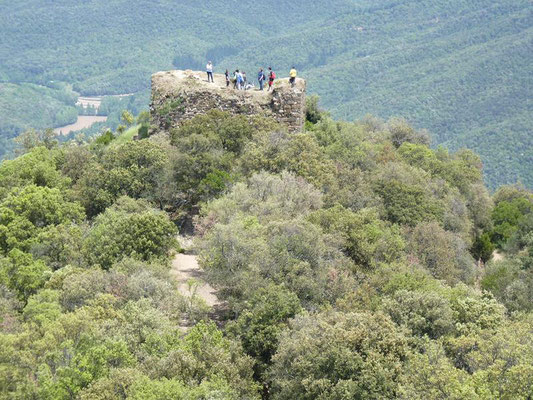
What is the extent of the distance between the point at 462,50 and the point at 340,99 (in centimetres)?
3326

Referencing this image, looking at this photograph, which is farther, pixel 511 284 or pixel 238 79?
pixel 238 79

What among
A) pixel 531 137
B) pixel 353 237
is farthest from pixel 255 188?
pixel 531 137

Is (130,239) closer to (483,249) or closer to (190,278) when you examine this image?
(190,278)

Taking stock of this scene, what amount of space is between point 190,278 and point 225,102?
16.7 m

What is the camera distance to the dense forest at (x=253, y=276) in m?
23.2

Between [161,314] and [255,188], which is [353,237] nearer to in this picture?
[255,188]

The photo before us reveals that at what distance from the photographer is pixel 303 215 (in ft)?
120

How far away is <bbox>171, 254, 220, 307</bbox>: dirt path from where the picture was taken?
3331 cm

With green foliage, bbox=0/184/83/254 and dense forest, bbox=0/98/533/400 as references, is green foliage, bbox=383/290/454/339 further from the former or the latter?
green foliage, bbox=0/184/83/254

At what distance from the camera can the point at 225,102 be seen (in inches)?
1923

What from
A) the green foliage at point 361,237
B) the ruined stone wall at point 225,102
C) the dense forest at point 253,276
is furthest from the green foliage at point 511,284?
the ruined stone wall at point 225,102

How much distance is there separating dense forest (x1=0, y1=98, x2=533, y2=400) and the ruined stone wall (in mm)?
1963

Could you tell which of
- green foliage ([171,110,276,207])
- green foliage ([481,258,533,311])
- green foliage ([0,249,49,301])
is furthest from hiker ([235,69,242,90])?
green foliage ([0,249,49,301])

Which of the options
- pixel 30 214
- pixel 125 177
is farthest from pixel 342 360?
pixel 125 177
